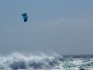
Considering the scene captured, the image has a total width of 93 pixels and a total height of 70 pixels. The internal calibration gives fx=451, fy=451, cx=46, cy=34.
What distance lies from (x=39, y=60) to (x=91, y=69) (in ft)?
54.2

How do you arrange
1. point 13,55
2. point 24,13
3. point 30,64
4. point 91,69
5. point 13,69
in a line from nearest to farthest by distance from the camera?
point 24,13, point 91,69, point 13,69, point 30,64, point 13,55

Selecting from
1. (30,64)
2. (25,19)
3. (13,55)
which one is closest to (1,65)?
(30,64)

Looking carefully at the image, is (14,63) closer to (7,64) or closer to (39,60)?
(7,64)

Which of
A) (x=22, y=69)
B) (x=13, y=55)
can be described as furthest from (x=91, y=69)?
(x=13, y=55)

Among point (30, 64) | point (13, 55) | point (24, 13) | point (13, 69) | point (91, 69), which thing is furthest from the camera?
point (13, 55)

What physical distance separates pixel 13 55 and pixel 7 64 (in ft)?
29.1

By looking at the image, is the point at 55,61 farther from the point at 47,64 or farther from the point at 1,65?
the point at 1,65

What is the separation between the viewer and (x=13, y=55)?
6322cm

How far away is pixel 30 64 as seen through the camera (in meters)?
57.1

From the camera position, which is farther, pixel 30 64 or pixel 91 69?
pixel 30 64

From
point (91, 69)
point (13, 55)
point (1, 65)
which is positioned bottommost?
point (91, 69)

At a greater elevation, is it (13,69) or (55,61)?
(55,61)

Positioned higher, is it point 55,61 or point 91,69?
point 55,61

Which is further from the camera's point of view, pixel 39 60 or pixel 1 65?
pixel 39 60
